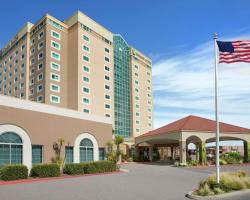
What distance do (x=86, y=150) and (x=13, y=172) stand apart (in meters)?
13.2

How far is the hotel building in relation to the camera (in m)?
67.7

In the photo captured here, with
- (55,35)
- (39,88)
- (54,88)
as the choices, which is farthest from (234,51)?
(55,35)

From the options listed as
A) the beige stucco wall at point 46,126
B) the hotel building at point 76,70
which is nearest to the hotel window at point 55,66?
the hotel building at point 76,70

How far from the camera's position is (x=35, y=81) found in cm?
6938

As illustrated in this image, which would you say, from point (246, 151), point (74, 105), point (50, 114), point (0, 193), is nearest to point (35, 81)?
point (74, 105)

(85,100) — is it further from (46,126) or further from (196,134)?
(46,126)

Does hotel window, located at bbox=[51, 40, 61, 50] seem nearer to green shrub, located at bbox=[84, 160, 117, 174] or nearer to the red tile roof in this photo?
the red tile roof

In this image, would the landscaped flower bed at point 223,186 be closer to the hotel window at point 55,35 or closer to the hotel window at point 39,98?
the hotel window at point 39,98

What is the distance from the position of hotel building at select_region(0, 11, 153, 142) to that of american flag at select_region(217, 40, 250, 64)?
1734 inches

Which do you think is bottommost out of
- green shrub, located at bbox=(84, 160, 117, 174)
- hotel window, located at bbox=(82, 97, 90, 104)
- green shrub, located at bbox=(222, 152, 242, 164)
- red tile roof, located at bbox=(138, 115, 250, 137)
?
green shrub, located at bbox=(222, 152, 242, 164)

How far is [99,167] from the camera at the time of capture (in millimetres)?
30141

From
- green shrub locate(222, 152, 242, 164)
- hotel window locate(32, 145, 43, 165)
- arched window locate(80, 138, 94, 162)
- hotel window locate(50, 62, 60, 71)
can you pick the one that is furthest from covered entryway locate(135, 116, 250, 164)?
hotel window locate(50, 62, 60, 71)

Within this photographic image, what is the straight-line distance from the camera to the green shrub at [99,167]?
28962 millimetres

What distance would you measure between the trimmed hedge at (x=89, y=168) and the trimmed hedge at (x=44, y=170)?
2022 mm
